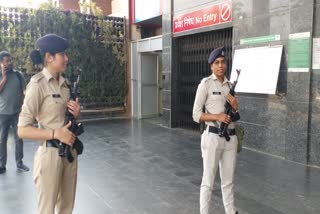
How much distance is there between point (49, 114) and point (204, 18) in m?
6.06

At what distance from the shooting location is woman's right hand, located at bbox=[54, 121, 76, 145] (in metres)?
2.13

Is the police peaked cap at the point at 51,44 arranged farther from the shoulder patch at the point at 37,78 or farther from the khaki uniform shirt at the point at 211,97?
the khaki uniform shirt at the point at 211,97

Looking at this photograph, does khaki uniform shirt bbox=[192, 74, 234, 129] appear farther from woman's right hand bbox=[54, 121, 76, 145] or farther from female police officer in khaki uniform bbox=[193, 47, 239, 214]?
woman's right hand bbox=[54, 121, 76, 145]

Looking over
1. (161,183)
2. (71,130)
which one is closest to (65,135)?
(71,130)

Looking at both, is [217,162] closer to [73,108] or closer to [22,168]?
[73,108]

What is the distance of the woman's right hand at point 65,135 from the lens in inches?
83.7

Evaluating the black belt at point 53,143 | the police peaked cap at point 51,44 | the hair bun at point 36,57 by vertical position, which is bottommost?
the black belt at point 53,143

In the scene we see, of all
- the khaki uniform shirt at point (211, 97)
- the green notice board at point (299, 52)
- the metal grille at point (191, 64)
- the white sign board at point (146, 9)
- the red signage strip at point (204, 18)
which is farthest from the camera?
the white sign board at point (146, 9)

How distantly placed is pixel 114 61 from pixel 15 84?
238 inches

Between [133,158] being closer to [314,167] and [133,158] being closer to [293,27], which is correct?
[314,167]

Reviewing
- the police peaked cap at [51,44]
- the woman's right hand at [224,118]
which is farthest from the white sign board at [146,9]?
the police peaked cap at [51,44]

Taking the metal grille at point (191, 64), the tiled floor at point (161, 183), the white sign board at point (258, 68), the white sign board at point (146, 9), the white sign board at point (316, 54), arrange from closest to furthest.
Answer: the tiled floor at point (161, 183) → the white sign board at point (316, 54) → the white sign board at point (258, 68) → the metal grille at point (191, 64) → the white sign board at point (146, 9)

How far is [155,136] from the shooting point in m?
8.00

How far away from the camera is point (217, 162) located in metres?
3.17
